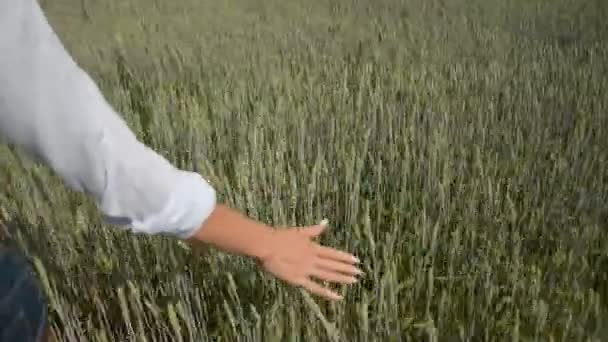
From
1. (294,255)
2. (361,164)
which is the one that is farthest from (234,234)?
(361,164)

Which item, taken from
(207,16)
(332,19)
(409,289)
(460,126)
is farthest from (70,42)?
(409,289)

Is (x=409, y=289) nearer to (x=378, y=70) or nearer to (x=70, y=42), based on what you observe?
(x=378, y=70)

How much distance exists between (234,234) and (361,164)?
1.50 feet

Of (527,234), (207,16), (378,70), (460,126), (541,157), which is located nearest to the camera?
(527,234)

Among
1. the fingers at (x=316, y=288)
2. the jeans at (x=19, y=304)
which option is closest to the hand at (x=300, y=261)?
the fingers at (x=316, y=288)

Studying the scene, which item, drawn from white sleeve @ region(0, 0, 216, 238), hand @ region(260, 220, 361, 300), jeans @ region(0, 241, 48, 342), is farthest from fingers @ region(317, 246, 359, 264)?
jeans @ region(0, 241, 48, 342)

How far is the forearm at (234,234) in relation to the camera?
21.2 inches

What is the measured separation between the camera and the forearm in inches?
21.2

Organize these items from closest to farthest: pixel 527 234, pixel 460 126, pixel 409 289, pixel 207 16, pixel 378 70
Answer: pixel 409 289 < pixel 527 234 < pixel 460 126 < pixel 378 70 < pixel 207 16

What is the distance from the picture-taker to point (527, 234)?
927 mm

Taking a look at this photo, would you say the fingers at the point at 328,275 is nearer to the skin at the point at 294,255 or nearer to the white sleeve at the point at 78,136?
the skin at the point at 294,255

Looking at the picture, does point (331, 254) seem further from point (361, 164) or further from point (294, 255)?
point (361, 164)

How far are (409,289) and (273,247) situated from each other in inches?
11.5

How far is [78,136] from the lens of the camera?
0.48 m
